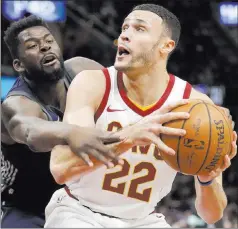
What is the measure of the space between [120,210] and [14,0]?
6.14 meters

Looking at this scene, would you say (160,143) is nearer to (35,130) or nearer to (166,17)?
(35,130)

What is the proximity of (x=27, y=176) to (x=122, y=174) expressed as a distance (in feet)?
2.94

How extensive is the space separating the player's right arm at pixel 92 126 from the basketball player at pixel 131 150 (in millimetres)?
11

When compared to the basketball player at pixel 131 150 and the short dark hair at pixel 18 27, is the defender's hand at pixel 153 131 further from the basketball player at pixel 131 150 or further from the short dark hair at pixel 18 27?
the short dark hair at pixel 18 27

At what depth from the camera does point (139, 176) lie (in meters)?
3.71

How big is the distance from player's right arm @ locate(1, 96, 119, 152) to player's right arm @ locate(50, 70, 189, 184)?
6 centimetres

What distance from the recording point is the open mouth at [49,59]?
4.35 metres

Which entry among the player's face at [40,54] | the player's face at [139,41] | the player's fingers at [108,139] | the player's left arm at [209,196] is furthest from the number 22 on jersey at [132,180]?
the player's face at [40,54]

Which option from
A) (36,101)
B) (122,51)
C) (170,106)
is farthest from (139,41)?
(36,101)

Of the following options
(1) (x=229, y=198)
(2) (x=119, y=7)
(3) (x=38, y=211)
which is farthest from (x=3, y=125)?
(1) (x=229, y=198)

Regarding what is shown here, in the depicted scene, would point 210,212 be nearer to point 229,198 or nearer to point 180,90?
point 180,90

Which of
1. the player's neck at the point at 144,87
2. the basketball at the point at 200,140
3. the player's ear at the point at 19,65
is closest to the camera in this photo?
the basketball at the point at 200,140

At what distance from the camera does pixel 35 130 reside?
354 centimetres

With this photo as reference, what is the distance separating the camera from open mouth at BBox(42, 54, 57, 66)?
4352 millimetres
